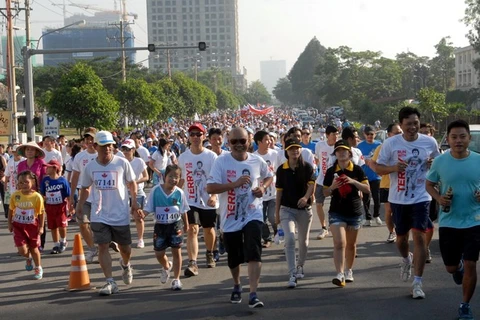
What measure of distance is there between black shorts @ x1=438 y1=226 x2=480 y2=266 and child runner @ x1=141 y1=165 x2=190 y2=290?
3.21 meters

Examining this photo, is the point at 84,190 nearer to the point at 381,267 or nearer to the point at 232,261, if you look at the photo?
the point at 232,261

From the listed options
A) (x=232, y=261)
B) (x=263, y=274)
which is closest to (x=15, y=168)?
(x=263, y=274)

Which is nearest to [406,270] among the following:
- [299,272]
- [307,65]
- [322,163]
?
[299,272]

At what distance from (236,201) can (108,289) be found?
1.97 m

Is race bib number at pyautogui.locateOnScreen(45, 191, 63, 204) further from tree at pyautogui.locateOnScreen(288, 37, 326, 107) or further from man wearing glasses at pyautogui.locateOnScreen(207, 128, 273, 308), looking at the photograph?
tree at pyautogui.locateOnScreen(288, 37, 326, 107)

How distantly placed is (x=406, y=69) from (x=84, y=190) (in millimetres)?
100877

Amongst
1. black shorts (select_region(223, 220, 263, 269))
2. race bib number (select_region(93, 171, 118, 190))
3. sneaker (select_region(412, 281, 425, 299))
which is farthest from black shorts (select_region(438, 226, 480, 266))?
race bib number (select_region(93, 171, 118, 190))

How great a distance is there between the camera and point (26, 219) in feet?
32.4

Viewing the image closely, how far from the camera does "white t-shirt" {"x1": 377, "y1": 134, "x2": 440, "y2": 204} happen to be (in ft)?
26.8

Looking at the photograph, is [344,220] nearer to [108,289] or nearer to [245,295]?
[245,295]

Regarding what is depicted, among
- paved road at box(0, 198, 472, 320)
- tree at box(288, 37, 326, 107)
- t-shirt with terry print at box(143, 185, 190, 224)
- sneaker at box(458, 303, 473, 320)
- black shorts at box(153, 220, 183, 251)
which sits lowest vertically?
paved road at box(0, 198, 472, 320)

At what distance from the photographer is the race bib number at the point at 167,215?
896 cm

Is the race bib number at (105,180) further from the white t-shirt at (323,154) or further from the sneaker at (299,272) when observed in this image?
the white t-shirt at (323,154)

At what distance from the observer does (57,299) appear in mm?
8602
